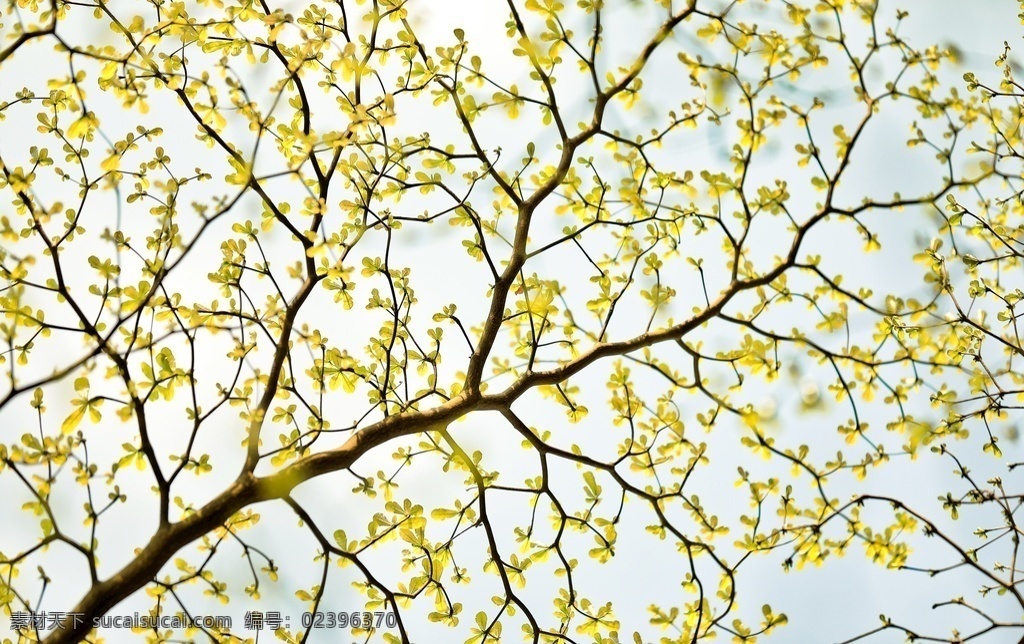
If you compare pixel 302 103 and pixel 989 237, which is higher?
pixel 302 103

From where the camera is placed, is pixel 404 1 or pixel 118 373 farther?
pixel 404 1

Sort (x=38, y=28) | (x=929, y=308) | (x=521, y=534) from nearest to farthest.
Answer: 1. (x=38, y=28)
2. (x=521, y=534)
3. (x=929, y=308)

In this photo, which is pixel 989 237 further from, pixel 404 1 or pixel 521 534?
pixel 404 1

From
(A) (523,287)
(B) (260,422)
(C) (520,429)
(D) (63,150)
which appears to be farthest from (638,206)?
(D) (63,150)

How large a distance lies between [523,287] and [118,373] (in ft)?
4.73

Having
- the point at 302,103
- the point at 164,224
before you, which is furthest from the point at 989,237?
the point at 164,224

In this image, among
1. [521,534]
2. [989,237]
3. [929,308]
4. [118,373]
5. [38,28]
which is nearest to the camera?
[38,28]

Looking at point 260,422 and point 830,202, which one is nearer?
point 260,422

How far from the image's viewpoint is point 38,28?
2.18 meters

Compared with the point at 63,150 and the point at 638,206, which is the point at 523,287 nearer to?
the point at 638,206

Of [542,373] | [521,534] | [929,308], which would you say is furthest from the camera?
[929,308]

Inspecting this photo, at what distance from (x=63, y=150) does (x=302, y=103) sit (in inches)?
37.0

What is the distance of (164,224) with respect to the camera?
2.31 m

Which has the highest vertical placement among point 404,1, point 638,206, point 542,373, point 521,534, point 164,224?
point 404,1
